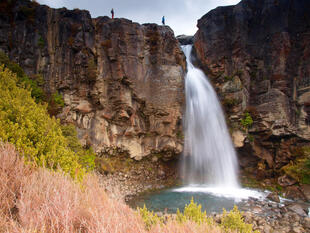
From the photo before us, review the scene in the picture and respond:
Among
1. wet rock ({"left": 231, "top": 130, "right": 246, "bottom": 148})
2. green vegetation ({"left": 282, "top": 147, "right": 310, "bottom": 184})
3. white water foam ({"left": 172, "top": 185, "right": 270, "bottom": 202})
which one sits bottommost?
white water foam ({"left": 172, "top": 185, "right": 270, "bottom": 202})

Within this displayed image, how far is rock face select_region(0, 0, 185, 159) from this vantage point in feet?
55.0

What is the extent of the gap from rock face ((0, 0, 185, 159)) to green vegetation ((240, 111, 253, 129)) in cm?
690

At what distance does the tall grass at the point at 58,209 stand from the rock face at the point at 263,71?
→ 17752 millimetres

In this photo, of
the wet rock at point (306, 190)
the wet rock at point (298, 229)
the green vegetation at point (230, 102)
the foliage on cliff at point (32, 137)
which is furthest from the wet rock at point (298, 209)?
the foliage on cliff at point (32, 137)

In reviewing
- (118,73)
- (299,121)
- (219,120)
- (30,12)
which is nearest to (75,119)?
(118,73)

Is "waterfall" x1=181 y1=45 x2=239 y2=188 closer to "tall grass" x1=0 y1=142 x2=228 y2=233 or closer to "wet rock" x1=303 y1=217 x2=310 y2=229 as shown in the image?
"wet rock" x1=303 y1=217 x2=310 y2=229

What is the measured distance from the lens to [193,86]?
19906mm

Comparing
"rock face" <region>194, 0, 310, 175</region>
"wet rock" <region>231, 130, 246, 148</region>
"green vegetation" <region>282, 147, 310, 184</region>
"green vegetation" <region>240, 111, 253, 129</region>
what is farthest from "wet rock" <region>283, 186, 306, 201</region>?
"green vegetation" <region>240, 111, 253, 129</region>

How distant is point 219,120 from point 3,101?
18201mm

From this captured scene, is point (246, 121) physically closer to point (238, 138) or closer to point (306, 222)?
point (238, 138)

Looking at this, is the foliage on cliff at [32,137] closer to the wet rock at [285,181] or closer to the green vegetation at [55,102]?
the green vegetation at [55,102]

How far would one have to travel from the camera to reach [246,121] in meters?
18.4

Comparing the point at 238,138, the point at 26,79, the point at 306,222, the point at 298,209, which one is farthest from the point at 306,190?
the point at 26,79

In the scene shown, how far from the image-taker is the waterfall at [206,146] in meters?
18.3
